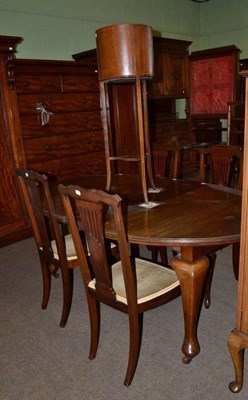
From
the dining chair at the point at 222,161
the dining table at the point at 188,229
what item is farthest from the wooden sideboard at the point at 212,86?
the dining table at the point at 188,229

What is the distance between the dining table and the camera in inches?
61.6

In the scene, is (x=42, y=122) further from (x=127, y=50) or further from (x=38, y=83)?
(x=127, y=50)

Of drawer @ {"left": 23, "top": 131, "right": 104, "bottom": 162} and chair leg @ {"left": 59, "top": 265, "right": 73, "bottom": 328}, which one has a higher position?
drawer @ {"left": 23, "top": 131, "right": 104, "bottom": 162}

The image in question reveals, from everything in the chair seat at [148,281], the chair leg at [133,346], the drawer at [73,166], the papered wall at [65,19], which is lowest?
the chair leg at [133,346]

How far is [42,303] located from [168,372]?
1.04 metres

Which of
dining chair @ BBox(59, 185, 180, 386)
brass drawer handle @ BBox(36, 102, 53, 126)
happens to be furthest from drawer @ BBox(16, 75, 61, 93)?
dining chair @ BBox(59, 185, 180, 386)

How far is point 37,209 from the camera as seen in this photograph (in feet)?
6.74

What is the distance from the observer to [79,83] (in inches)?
155

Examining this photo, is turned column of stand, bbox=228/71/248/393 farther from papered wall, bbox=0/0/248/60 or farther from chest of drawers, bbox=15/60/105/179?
papered wall, bbox=0/0/248/60

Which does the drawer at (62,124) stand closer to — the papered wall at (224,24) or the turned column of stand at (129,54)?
the turned column of stand at (129,54)

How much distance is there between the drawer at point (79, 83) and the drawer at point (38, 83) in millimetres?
92

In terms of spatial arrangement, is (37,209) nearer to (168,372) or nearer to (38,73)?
(168,372)

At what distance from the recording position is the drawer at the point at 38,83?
11.3 feet

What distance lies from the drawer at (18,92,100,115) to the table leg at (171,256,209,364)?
8.42 feet
